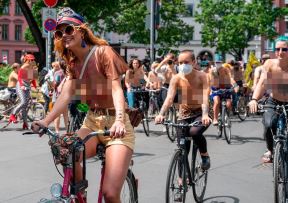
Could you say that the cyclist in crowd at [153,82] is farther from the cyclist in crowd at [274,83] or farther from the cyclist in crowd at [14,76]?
the cyclist in crowd at [274,83]

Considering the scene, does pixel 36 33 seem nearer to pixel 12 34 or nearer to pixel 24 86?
pixel 24 86

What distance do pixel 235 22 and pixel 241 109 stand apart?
5223cm

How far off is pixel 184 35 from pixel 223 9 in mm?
15599

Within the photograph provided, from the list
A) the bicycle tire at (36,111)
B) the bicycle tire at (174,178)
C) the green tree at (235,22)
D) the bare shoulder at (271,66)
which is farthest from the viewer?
the green tree at (235,22)

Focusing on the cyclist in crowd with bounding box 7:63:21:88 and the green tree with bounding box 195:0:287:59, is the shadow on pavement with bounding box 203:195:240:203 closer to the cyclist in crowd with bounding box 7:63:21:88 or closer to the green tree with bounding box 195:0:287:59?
the cyclist in crowd with bounding box 7:63:21:88

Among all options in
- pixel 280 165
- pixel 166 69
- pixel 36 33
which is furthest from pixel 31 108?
pixel 36 33

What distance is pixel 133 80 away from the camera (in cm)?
1555

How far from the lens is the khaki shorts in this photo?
14.1 ft

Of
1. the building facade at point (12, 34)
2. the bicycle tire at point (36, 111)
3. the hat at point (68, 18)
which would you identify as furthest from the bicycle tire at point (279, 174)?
the building facade at point (12, 34)

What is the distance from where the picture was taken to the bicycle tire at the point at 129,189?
15.5 ft

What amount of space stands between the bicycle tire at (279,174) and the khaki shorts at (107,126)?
2089 millimetres

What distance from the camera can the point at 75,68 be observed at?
4.41 meters

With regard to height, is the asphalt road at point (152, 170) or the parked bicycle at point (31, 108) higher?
the parked bicycle at point (31, 108)

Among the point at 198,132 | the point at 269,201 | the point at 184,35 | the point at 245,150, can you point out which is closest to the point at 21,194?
the point at 198,132
